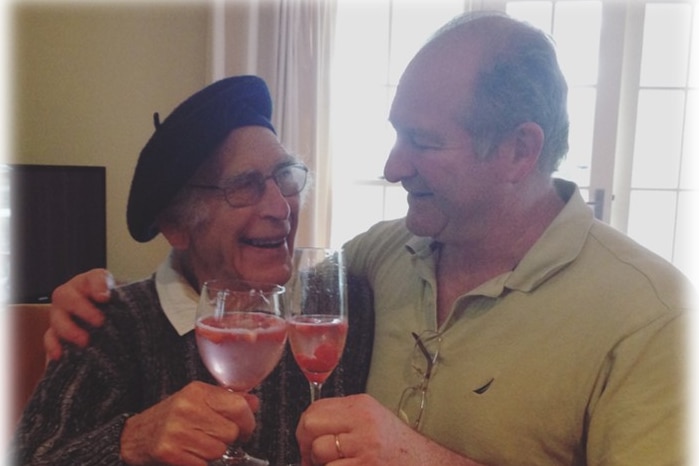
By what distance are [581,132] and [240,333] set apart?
8.09ft

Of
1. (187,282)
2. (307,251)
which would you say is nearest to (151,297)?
(187,282)

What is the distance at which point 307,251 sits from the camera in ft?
3.31

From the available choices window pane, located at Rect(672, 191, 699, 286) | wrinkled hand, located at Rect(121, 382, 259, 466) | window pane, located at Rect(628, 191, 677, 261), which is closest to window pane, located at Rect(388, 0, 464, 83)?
window pane, located at Rect(628, 191, 677, 261)

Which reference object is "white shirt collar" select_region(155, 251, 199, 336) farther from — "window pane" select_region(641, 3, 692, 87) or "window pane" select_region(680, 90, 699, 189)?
"window pane" select_region(680, 90, 699, 189)

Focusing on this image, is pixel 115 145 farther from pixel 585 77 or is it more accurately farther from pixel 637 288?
pixel 637 288

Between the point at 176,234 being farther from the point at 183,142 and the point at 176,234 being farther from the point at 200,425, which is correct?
the point at 200,425

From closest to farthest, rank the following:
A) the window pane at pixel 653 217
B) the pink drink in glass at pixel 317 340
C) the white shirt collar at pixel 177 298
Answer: the pink drink in glass at pixel 317 340
the white shirt collar at pixel 177 298
the window pane at pixel 653 217

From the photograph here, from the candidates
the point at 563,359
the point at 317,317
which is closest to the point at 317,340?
the point at 317,317

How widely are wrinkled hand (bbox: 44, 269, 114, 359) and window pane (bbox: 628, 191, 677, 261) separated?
258 cm

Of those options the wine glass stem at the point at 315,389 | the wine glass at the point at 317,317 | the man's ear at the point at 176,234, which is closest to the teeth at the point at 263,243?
the man's ear at the point at 176,234

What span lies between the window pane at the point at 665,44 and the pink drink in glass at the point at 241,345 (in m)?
2.63

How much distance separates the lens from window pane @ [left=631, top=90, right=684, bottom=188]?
286 cm

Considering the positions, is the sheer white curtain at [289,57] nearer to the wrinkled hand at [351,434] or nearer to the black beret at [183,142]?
the black beret at [183,142]

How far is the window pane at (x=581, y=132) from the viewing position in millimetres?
2834
